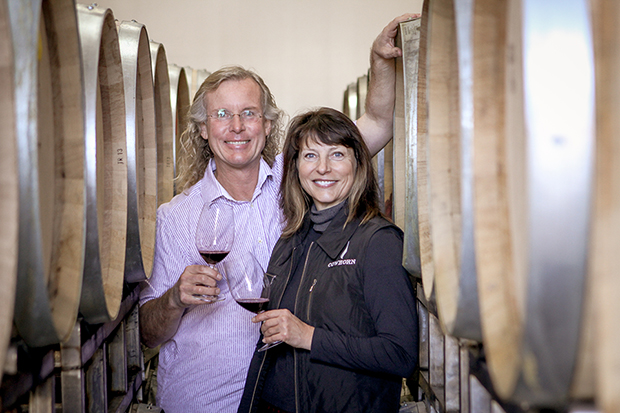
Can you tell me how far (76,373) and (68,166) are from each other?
1.65 ft

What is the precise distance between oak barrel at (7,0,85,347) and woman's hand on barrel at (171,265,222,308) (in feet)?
2.35

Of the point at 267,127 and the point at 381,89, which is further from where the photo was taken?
the point at 267,127

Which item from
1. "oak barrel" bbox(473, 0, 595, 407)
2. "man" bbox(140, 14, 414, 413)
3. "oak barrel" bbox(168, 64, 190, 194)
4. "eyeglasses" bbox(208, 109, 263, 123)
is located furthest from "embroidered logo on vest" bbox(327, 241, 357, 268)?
"oak barrel" bbox(168, 64, 190, 194)

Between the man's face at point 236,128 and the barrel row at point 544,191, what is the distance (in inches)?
63.9

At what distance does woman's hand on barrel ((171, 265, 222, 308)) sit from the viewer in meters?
1.85

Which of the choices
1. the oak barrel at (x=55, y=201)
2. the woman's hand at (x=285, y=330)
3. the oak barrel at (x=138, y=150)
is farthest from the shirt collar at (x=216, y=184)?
the oak barrel at (x=55, y=201)

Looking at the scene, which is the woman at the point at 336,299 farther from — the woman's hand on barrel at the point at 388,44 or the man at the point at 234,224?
the woman's hand on barrel at the point at 388,44

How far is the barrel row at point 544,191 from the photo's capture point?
2.19 feet

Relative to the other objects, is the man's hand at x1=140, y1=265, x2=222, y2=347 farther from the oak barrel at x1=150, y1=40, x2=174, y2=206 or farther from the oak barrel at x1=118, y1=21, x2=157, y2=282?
the oak barrel at x1=150, y1=40, x2=174, y2=206

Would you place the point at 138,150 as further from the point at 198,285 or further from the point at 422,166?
Answer: the point at 422,166

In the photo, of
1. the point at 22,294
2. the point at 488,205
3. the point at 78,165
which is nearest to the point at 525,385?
the point at 488,205

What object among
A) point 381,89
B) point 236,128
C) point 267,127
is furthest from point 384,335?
point 267,127

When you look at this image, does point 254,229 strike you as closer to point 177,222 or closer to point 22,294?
point 177,222

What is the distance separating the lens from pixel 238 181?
8.34 ft
